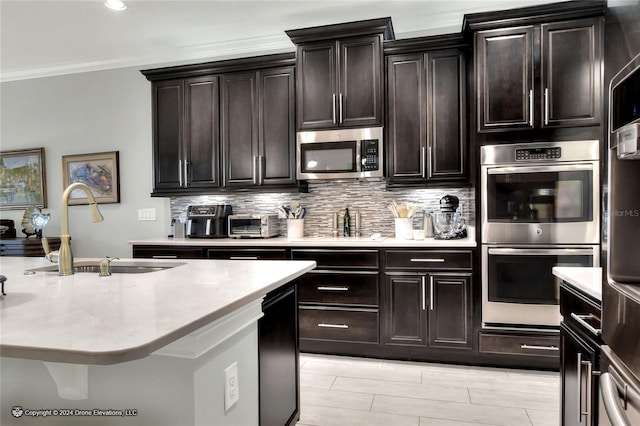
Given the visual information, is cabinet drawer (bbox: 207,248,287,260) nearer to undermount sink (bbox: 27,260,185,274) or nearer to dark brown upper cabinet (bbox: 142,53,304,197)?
dark brown upper cabinet (bbox: 142,53,304,197)

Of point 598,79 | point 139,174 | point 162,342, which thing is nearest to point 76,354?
point 162,342

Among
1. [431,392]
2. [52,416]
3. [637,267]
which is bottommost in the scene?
[431,392]

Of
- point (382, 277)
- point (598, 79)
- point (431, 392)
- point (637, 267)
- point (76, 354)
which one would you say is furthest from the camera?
point (382, 277)

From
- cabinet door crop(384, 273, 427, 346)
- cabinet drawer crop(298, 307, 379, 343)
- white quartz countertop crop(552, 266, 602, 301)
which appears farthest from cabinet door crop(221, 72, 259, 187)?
white quartz countertop crop(552, 266, 602, 301)

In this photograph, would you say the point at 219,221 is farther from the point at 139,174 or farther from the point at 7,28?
the point at 7,28

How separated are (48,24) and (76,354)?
13.0 ft

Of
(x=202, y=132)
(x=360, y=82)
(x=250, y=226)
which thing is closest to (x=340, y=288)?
(x=250, y=226)

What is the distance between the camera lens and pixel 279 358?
177 centimetres

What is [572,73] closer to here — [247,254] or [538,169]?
[538,169]

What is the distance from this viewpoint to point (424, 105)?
3.22 metres

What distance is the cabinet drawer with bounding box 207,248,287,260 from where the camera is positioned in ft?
10.8

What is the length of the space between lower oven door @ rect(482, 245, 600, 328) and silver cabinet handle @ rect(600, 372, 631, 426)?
6.44 feet

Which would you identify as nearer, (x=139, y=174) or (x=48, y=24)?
(x=48, y=24)

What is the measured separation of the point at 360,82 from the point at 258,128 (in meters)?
1.01
